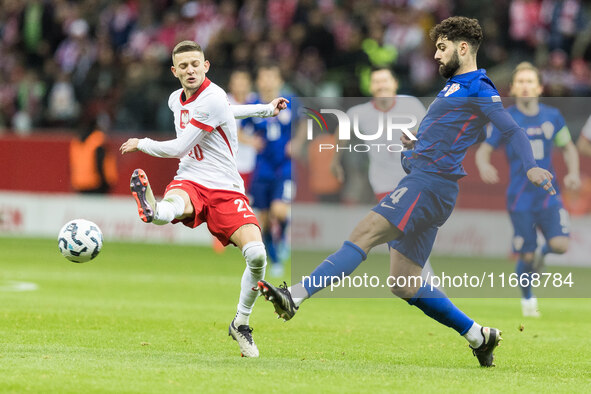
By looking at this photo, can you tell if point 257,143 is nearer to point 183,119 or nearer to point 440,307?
point 183,119

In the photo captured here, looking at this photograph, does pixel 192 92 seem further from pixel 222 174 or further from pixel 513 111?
pixel 513 111

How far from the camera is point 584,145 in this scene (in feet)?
39.3

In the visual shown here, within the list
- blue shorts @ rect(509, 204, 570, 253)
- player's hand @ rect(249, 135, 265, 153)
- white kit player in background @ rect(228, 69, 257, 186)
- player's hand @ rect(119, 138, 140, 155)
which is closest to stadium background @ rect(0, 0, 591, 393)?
blue shorts @ rect(509, 204, 570, 253)

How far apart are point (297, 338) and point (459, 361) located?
5.36ft

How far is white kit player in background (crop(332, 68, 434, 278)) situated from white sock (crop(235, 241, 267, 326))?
1550mm

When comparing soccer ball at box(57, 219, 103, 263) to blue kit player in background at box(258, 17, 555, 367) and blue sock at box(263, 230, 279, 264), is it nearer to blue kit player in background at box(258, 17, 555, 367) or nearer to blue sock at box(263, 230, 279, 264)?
blue kit player in background at box(258, 17, 555, 367)

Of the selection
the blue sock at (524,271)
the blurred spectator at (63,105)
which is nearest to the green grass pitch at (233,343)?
the blue sock at (524,271)

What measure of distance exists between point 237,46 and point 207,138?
14182 mm

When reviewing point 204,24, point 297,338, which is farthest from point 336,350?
point 204,24

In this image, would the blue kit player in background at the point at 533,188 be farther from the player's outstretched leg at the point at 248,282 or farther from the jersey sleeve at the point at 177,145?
the jersey sleeve at the point at 177,145


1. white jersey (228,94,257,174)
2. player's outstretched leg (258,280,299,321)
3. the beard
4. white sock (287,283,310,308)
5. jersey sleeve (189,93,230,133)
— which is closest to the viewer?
player's outstretched leg (258,280,299,321)

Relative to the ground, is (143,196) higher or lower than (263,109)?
lower

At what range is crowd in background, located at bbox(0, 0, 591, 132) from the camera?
20109mm

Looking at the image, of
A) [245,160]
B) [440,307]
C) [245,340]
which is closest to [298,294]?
[245,340]
